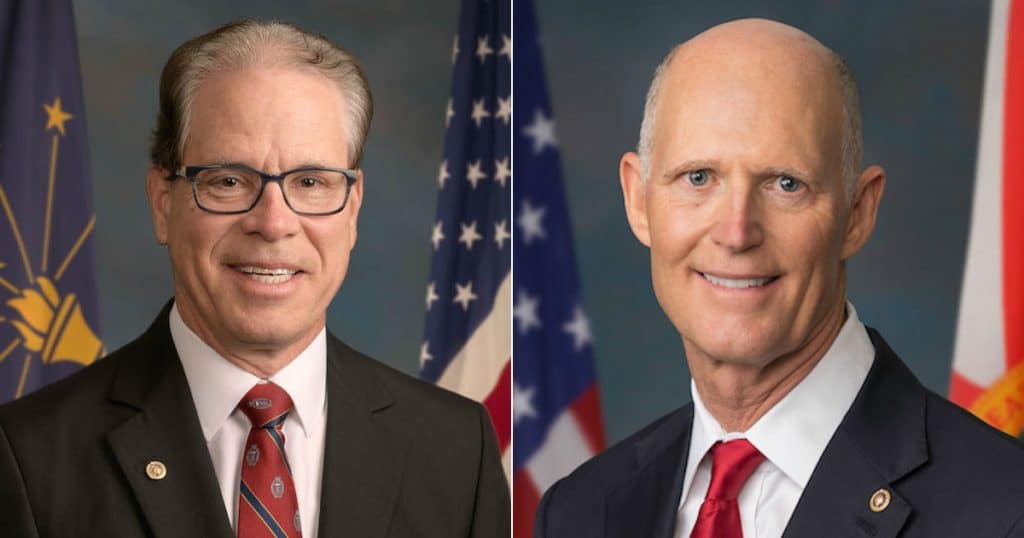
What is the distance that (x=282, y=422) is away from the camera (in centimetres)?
341

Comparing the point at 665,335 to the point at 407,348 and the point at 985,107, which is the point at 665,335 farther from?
the point at 985,107

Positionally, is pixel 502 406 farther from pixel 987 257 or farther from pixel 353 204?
pixel 987 257

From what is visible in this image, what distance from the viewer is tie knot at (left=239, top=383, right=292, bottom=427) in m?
3.36

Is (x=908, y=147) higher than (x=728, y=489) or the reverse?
higher

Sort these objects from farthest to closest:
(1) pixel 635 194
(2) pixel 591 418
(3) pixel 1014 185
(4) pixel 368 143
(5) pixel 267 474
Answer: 1. (2) pixel 591 418
2. (4) pixel 368 143
3. (1) pixel 635 194
4. (3) pixel 1014 185
5. (5) pixel 267 474

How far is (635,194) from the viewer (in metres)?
3.62

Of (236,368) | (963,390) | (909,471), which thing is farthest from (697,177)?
(236,368)

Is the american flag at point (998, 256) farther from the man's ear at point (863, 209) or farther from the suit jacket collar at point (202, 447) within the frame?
the suit jacket collar at point (202, 447)

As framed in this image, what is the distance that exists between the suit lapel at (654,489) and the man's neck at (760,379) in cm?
18

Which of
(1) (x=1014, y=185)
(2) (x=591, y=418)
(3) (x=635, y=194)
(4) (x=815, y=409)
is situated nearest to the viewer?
(4) (x=815, y=409)

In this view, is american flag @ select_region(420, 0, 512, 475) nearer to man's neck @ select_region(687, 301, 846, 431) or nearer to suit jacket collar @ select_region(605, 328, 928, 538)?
man's neck @ select_region(687, 301, 846, 431)

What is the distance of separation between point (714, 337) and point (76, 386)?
1.67m

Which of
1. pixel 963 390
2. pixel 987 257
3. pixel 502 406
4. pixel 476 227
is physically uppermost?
pixel 987 257

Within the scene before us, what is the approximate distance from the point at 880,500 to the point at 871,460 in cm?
10
